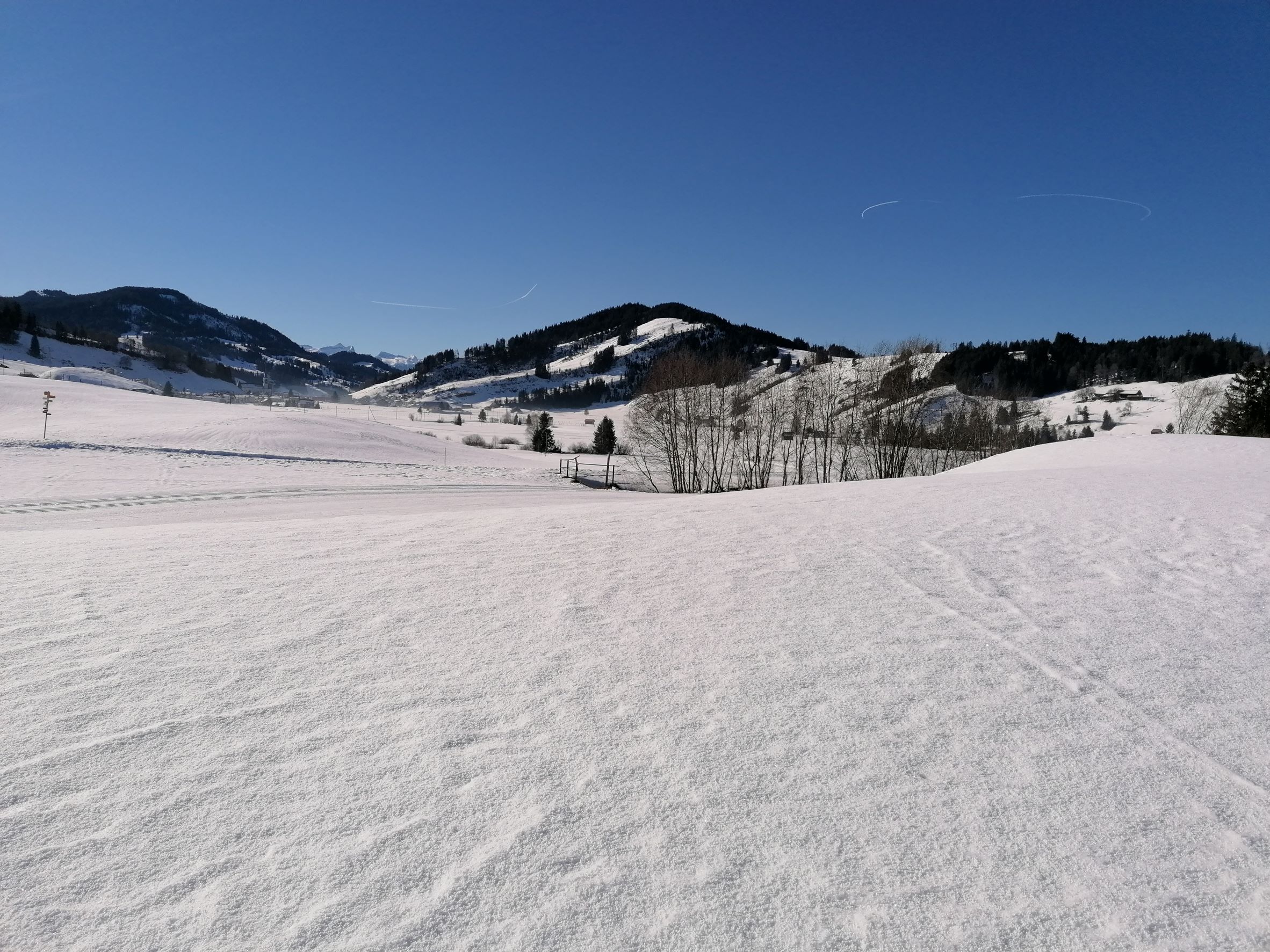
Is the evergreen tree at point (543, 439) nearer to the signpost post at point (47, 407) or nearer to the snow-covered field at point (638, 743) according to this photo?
the signpost post at point (47, 407)

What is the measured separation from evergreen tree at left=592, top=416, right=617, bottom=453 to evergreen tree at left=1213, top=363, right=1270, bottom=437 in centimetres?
4366

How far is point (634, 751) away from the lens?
11.8ft

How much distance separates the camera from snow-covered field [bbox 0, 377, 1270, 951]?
2.57 metres

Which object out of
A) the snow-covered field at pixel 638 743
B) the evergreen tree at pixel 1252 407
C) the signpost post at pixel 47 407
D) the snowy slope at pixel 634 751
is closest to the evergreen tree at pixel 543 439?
the signpost post at pixel 47 407

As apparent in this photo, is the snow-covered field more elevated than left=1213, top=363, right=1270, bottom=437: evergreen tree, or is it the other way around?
left=1213, top=363, right=1270, bottom=437: evergreen tree

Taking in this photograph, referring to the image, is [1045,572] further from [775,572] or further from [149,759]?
[149,759]

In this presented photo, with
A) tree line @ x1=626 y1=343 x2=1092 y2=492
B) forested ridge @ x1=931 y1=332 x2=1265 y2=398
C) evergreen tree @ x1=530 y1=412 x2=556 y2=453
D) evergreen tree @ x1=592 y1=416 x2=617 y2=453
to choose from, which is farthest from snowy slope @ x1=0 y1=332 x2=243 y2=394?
forested ridge @ x1=931 y1=332 x2=1265 y2=398

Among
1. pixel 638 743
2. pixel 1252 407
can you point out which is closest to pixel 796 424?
pixel 1252 407

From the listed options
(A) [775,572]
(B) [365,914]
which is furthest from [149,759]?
(A) [775,572]

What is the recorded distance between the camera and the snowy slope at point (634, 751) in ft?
8.41

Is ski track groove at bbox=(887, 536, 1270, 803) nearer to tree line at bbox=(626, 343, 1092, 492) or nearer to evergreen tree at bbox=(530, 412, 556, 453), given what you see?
tree line at bbox=(626, 343, 1092, 492)

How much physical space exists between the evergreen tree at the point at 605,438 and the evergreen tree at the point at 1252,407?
43.7m

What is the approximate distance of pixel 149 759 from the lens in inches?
134

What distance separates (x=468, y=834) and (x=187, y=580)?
5.06 meters
